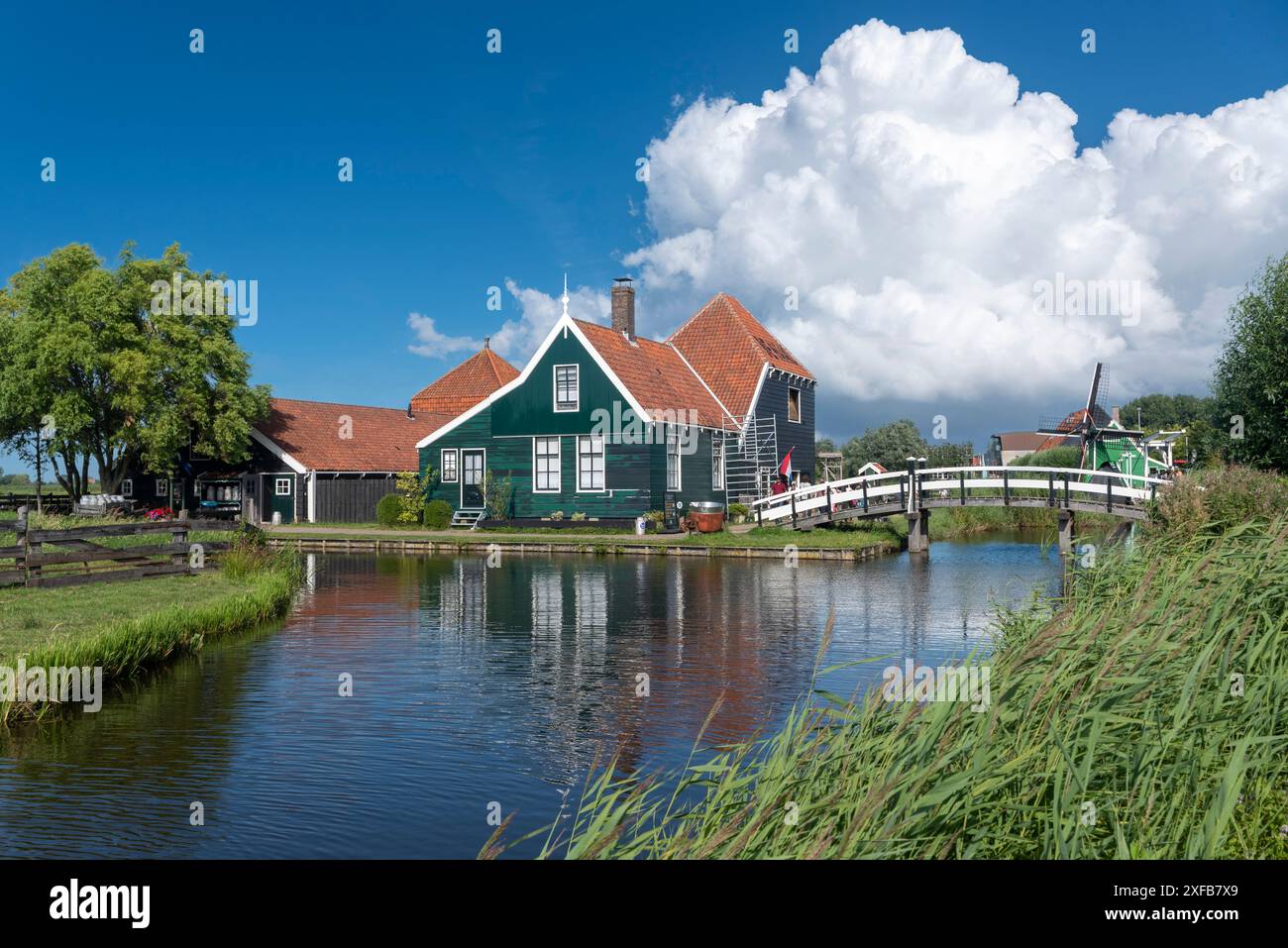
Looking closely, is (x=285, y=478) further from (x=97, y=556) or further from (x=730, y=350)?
(x=97, y=556)

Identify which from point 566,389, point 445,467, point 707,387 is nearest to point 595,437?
point 566,389

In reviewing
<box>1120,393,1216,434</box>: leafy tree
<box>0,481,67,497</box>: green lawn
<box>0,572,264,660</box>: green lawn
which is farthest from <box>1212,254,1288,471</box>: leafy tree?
<box>1120,393,1216,434</box>: leafy tree

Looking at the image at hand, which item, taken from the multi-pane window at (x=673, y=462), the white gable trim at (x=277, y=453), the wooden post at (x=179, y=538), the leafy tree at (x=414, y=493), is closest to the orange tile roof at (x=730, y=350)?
the multi-pane window at (x=673, y=462)

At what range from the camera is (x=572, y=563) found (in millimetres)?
30078

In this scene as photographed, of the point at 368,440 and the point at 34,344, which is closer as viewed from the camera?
the point at 34,344

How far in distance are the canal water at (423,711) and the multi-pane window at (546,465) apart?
16449 millimetres

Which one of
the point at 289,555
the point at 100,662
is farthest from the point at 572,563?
the point at 100,662

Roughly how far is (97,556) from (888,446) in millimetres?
56187

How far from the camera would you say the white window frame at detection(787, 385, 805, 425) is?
4691cm

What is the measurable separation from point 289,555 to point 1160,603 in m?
19.7

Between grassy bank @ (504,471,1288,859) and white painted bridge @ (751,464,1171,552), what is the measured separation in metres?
24.5

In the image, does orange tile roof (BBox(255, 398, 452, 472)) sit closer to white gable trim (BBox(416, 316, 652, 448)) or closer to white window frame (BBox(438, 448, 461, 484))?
white window frame (BBox(438, 448, 461, 484))

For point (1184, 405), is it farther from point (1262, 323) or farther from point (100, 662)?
point (100, 662)
